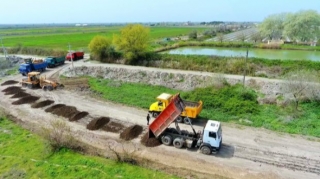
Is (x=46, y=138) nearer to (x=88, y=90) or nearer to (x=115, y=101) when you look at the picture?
Answer: (x=115, y=101)

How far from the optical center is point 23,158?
53.2ft

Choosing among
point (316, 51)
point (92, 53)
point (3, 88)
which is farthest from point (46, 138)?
point (316, 51)

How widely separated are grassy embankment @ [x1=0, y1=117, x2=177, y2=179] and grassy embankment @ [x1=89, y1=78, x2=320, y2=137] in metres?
9.71

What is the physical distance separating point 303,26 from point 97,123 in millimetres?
63841

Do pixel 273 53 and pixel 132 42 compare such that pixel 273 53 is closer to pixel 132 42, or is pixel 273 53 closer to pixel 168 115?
pixel 132 42

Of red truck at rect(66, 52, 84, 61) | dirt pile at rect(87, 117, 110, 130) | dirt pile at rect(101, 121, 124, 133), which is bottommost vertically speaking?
dirt pile at rect(101, 121, 124, 133)

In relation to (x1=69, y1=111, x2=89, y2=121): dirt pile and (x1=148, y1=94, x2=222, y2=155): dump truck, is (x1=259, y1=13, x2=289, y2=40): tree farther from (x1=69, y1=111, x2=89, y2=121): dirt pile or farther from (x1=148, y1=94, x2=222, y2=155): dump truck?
(x1=69, y1=111, x2=89, y2=121): dirt pile

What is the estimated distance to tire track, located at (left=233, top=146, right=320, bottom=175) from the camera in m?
15.0

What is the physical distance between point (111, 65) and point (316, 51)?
1837 inches

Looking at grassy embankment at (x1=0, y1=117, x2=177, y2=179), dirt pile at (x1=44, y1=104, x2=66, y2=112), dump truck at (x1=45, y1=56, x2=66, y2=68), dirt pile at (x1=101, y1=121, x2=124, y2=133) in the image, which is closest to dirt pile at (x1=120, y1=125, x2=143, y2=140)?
dirt pile at (x1=101, y1=121, x2=124, y2=133)

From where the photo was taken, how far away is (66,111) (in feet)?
76.9

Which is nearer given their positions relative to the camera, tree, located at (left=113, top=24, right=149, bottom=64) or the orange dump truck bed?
the orange dump truck bed

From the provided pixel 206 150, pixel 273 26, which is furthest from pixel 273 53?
pixel 206 150

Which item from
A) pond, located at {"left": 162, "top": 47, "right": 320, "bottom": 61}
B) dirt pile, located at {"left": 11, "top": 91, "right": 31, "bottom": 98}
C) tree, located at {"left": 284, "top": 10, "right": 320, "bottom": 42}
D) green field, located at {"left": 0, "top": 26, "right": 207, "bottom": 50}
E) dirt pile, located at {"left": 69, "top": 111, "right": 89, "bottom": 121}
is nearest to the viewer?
dirt pile, located at {"left": 69, "top": 111, "right": 89, "bottom": 121}
